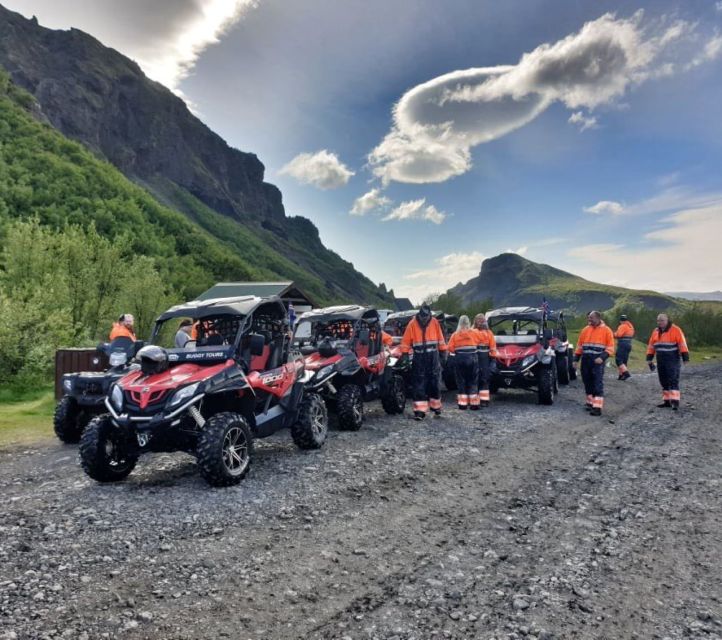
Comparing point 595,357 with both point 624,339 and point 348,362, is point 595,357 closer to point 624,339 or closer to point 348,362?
point 348,362

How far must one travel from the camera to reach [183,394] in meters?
5.66

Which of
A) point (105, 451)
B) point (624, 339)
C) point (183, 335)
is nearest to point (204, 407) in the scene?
point (105, 451)

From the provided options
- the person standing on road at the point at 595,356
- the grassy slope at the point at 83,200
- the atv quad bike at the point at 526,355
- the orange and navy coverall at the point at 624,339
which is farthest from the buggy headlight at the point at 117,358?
the grassy slope at the point at 83,200

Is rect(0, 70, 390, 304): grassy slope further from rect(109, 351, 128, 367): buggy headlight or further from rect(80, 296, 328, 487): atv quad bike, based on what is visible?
rect(80, 296, 328, 487): atv quad bike

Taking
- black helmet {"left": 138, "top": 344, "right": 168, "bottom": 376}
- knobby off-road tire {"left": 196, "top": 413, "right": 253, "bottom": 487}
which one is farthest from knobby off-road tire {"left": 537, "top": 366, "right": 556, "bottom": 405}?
black helmet {"left": 138, "top": 344, "right": 168, "bottom": 376}

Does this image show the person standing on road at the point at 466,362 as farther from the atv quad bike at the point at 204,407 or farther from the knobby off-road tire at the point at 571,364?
the knobby off-road tire at the point at 571,364

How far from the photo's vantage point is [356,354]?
33.0 feet

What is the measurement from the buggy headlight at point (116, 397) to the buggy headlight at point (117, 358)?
8.49 feet

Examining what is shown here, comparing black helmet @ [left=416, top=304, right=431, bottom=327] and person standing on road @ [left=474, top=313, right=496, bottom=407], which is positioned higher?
black helmet @ [left=416, top=304, right=431, bottom=327]

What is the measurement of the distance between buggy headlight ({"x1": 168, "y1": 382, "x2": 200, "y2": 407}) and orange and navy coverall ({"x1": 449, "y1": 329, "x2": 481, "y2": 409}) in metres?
6.97

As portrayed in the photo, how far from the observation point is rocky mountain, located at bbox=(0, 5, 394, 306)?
4560 inches

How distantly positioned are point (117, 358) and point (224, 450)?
3588mm

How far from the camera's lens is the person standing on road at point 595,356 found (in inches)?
439

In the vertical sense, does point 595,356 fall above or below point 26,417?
above
